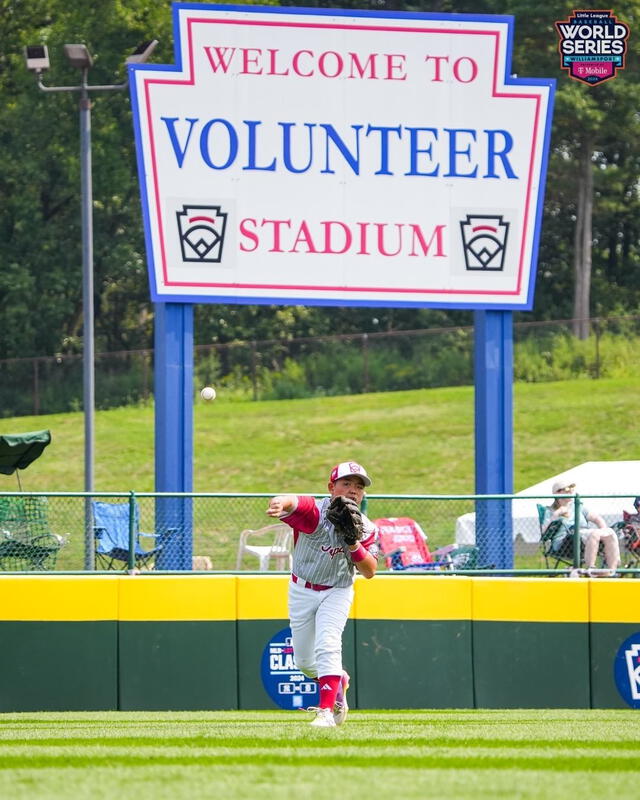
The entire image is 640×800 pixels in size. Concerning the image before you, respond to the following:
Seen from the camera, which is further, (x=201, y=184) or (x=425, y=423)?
(x=425, y=423)

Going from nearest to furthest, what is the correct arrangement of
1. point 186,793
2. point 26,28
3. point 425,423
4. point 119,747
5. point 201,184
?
point 186,793 < point 119,747 < point 201,184 < point 425,423 < point 26,28

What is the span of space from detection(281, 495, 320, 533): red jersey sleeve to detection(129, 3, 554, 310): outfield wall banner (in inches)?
257

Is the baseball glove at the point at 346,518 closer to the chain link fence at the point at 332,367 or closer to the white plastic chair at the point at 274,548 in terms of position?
the white plastic chair at the point at 274,548

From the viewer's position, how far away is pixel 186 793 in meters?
5.89

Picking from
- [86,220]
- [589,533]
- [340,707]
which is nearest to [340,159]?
[589,533]

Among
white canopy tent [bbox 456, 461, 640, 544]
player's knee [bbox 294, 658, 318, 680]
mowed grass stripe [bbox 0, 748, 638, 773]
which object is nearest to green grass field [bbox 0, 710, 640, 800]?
mowed grass stripe [bbox 0, 748, 638, 773]

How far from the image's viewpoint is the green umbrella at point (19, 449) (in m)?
17.3

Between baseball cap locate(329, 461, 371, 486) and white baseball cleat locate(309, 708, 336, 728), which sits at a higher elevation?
baseball cap locate(329, 461, 371, 486)

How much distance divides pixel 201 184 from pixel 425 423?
20968 millimetres

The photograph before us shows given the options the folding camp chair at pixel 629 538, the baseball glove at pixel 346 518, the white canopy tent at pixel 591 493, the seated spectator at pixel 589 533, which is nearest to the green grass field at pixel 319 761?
the baseball glove at pixel 346 518

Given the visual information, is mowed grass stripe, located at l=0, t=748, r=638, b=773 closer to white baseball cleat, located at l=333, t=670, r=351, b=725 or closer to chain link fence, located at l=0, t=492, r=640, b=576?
white baseball cleat, located at l=333, t=670, r=351, b=725

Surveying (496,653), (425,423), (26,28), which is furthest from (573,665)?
(26,28)

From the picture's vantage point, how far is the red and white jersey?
29.4 ft

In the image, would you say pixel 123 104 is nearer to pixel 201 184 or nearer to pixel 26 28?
pixel 26 28
